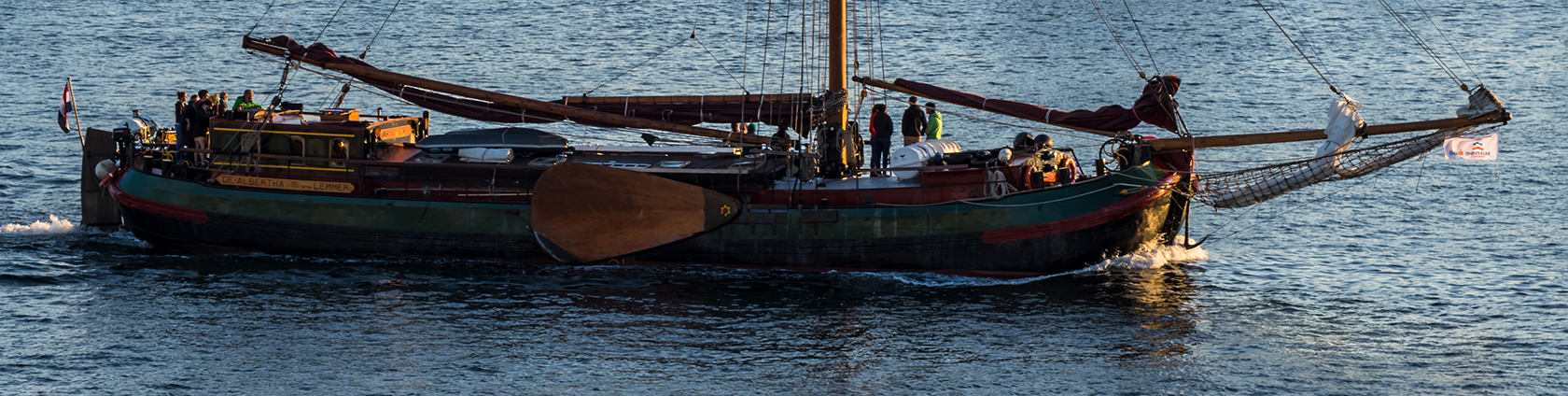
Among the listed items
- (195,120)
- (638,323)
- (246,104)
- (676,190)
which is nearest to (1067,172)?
(676,190)

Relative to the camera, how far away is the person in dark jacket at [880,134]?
3175cm

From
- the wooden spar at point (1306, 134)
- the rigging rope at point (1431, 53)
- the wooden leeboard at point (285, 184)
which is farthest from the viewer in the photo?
the rigging rope at point (1431, 53)

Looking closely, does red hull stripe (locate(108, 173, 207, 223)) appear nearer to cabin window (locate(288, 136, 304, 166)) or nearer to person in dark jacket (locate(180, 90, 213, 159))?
person in dark jacket (locate(180, 90, 213, 159))

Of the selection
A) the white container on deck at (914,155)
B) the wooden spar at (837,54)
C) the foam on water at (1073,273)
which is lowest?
the foam on water at (1073,273)

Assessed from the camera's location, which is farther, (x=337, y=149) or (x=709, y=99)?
(x=709, y=99)

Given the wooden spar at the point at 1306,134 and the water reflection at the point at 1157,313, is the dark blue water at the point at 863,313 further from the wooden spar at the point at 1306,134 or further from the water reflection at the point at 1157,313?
the wooden spar at the point at 1306,134

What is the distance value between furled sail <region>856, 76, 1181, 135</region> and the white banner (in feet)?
15.8

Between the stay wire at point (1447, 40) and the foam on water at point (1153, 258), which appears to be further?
the stay wire at point (1447, 40)

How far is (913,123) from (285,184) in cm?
1314

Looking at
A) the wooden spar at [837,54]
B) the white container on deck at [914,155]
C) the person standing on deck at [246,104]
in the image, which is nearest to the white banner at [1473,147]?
the white container on deck at [914,155]

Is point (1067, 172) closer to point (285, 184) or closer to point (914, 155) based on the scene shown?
point (914, 155)

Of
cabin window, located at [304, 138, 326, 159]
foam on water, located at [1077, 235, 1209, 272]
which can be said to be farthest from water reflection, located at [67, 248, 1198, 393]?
cabin window, located at [304, 138, 326, 159]

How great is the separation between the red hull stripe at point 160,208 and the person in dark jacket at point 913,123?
14845mm

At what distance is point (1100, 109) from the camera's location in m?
29.7
